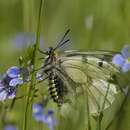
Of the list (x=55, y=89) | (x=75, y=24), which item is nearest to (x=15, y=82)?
(x=55, y=89)

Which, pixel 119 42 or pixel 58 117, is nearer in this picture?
pixel 58 117

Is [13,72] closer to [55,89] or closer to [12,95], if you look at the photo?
[12,95]

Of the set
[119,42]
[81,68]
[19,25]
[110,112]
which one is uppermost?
[19,25]

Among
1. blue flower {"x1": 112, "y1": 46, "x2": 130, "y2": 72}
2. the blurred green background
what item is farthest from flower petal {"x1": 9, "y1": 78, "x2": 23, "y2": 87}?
the blurred green background

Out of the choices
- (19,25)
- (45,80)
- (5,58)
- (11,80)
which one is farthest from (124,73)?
(19,25)

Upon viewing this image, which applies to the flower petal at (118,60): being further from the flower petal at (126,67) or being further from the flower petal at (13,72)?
the flower petal at (13,72)

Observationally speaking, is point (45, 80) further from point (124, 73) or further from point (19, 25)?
point (19, 25)
